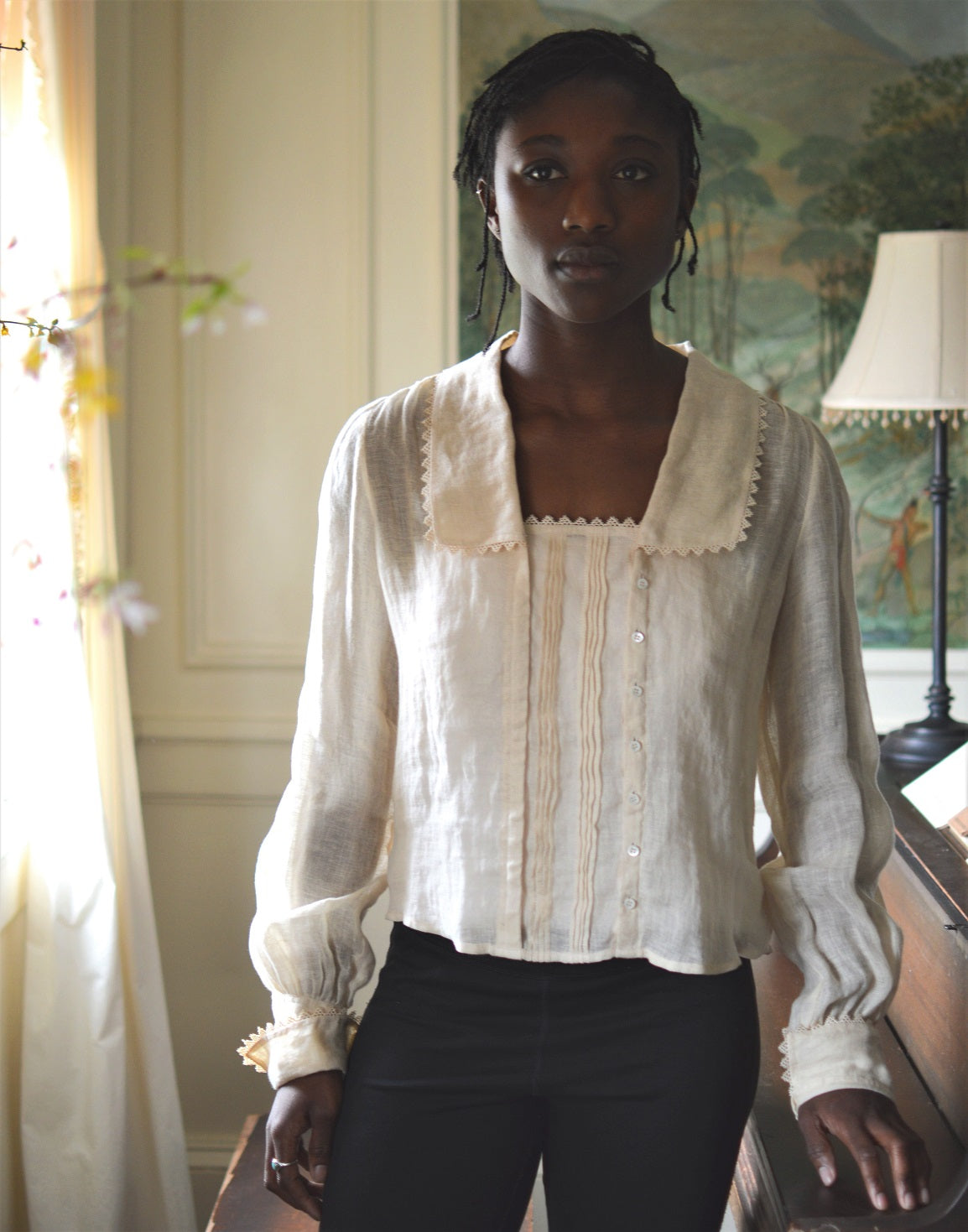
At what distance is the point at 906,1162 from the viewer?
1039 mm

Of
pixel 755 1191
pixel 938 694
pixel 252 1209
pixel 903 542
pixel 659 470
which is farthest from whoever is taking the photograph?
pixel 903 542

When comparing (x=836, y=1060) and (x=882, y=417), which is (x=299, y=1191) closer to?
(x=836, y=1060)

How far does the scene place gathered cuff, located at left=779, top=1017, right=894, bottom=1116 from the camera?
3.52ft

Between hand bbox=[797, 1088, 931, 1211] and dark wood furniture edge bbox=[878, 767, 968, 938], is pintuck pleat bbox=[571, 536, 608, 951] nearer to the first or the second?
hand bbox=[797, 1088, 931, 1211]

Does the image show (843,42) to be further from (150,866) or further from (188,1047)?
(188,1047)

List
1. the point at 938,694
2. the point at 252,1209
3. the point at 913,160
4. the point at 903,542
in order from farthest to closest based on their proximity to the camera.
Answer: the point at 903,542
the point at 913,160
the point at 938,694
the point at 252,1209

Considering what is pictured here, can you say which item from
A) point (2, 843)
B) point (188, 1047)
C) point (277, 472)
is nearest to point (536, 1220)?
point (188, 1047)

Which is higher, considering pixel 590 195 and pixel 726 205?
pixel 726 205

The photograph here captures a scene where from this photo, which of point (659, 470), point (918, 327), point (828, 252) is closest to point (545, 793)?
point (659, 470)

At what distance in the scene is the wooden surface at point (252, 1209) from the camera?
1.84 meters

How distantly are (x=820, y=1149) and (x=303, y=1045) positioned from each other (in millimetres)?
467

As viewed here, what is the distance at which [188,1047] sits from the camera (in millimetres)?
2564

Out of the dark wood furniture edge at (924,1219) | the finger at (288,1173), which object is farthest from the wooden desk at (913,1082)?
the finger at (288,1173)

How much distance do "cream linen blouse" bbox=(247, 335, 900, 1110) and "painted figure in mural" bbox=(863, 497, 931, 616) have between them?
1.39 metres
